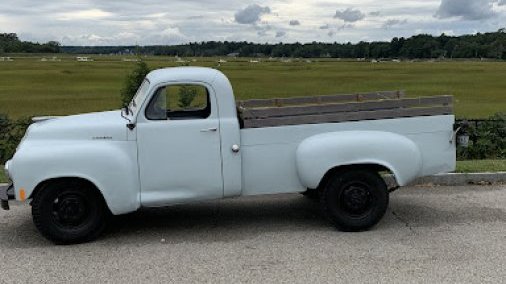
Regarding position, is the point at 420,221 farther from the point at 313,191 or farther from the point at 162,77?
the point at 162,77

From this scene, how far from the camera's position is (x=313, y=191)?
7.17 metres

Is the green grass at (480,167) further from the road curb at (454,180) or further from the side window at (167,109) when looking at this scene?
the side window at (167,109)

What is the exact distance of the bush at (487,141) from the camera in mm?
11695

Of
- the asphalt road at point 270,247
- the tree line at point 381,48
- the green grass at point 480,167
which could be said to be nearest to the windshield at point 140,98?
the asphalt road at point 270,247

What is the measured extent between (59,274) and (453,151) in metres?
4.19

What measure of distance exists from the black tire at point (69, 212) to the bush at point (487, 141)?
7.76 m

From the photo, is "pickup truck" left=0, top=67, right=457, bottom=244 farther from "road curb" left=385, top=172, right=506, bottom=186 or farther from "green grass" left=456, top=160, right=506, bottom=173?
Result: "green grass" left=456, top=160, right=506, bottom=173

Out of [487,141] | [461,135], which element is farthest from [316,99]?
[487,141]

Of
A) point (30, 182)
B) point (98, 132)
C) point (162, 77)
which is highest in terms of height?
point (162, 77)

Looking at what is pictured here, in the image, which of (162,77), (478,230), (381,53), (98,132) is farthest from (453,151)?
(381,53)

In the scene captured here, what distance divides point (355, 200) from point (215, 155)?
157cm

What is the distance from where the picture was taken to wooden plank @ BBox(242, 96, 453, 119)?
20.7ft

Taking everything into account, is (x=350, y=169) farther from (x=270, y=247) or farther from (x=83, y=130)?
(x=83, y=130)

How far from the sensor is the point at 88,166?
5.92 meters
